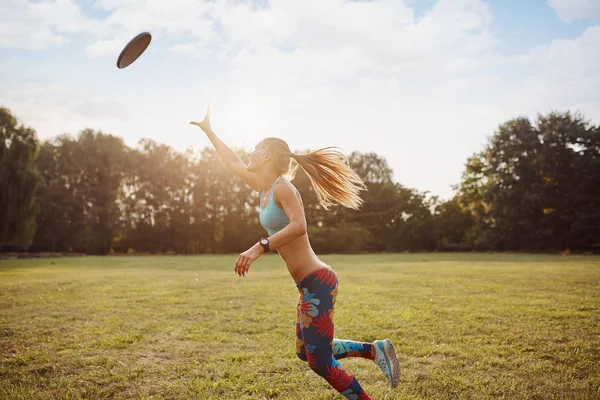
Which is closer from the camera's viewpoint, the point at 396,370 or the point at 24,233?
the point at 396,370

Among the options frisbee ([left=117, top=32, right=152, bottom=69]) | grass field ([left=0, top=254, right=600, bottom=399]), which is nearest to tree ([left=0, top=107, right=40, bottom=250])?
grass field ([left=0, top=254, right=600, bottom=399])

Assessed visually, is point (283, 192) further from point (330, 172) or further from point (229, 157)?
point (229, 157)

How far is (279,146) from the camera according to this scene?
3801 mm

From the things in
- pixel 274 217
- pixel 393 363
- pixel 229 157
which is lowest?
pixel 393 363

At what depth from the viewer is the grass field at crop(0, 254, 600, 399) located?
15.2 feet

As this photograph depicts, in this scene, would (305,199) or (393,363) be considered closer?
(393,363)

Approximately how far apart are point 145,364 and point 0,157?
3353cm

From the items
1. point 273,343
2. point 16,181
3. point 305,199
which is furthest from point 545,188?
point 16,181

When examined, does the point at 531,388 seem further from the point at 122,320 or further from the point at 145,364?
the point at 122,320

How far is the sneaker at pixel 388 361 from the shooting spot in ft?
12.9

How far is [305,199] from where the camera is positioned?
6234 cm

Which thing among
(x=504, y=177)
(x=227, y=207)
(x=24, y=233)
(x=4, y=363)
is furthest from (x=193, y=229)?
(x=4, y=363)

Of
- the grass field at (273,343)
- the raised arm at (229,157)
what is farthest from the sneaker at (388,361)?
the raised arm at (229,157)

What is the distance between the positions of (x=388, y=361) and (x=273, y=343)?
9.67 feet
